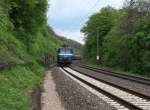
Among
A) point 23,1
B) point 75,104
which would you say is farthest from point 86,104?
point 23,1

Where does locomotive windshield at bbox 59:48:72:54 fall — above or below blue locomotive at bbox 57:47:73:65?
above

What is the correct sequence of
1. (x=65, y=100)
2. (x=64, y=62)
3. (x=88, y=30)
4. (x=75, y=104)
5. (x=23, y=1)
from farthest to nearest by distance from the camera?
(x=88, y=30) < (x=64, y=62) < (x=23, y=1) < (x=65, y=100) < (x=75, y=104)

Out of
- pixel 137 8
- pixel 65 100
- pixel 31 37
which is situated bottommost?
pixel 65 100

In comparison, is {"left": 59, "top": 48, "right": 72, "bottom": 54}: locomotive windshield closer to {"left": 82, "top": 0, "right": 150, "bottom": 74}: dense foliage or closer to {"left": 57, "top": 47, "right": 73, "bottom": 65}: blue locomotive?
{"left": 57, "top": 47, "right": 73, "bottom": 65}: blue locomotive

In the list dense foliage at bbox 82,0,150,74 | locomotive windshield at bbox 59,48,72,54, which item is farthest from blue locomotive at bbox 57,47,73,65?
dense foliage at bbox 82,0,150,74

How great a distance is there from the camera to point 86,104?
18.0 metres

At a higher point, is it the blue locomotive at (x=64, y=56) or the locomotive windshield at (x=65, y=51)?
the locomotive windshield at (x=65, y=51)

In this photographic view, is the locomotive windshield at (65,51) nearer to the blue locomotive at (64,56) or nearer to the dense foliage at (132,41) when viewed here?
the blue locomotive at (64,56)

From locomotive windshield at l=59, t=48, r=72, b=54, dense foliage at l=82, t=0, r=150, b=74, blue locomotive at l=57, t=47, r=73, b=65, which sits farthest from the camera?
locomotive windshield at l=59, t=48, r=72, b=54

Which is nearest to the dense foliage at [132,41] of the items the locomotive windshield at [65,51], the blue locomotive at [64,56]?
the blue locomotive at [64,56]

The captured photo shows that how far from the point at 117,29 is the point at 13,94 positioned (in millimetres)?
47641

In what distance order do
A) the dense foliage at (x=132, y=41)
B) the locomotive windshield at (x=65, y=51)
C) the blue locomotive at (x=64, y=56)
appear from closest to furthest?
the dense foliage at (x=132, y=41) < the blue locomotive at (x=64, y=56) < the locomotive windshield at (x=65, y=51)

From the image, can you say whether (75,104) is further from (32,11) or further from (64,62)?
(64,62)

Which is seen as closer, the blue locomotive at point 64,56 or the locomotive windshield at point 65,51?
the blue locomotive at point 64,56
